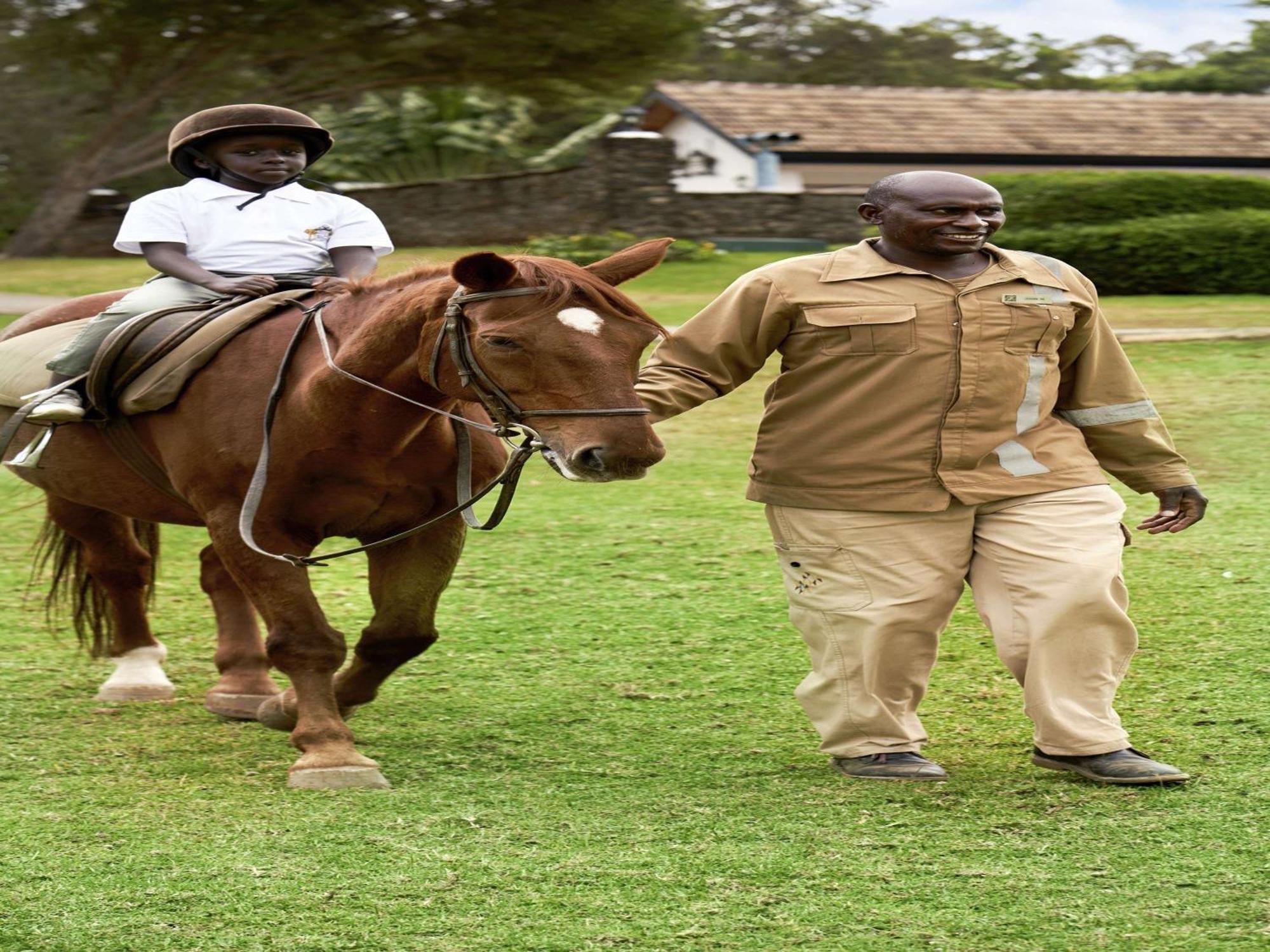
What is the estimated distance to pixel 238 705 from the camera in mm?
5867

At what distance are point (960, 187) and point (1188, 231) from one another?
51.5 feet

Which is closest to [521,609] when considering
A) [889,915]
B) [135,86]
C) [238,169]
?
[238,169]

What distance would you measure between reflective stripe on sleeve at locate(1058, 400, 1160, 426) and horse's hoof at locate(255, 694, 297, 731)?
2.76 meters

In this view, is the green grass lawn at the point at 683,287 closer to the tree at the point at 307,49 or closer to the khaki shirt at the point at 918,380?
the tree at the point at 307,49

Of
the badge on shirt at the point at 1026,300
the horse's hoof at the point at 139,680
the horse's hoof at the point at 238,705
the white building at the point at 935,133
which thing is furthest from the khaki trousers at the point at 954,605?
the white building at the point at 935,133

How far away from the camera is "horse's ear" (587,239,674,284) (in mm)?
4402

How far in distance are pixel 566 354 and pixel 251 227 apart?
1913 mm

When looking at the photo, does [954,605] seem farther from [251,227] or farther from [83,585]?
[83,585]

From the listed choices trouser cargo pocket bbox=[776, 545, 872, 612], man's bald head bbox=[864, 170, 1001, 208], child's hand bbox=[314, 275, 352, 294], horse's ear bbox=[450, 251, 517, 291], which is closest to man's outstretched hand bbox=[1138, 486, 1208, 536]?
trouser cargo pocket bbox=[776, 545, 872, 612]

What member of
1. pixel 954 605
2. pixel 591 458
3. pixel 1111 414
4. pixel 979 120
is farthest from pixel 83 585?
pixel 979 120

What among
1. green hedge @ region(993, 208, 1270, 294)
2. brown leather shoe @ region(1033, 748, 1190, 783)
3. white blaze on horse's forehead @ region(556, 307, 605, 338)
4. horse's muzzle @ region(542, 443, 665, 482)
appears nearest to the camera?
horse's muzzle @ region(542, 443, 665, 482)

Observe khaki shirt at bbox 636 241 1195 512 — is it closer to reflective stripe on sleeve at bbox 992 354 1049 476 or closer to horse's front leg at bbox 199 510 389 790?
reflective stripe on sleeve at bbox 992 354 1049 476

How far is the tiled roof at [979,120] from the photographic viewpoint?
3105 centimetres

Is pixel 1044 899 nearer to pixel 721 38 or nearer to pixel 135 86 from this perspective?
pixel 135 86
